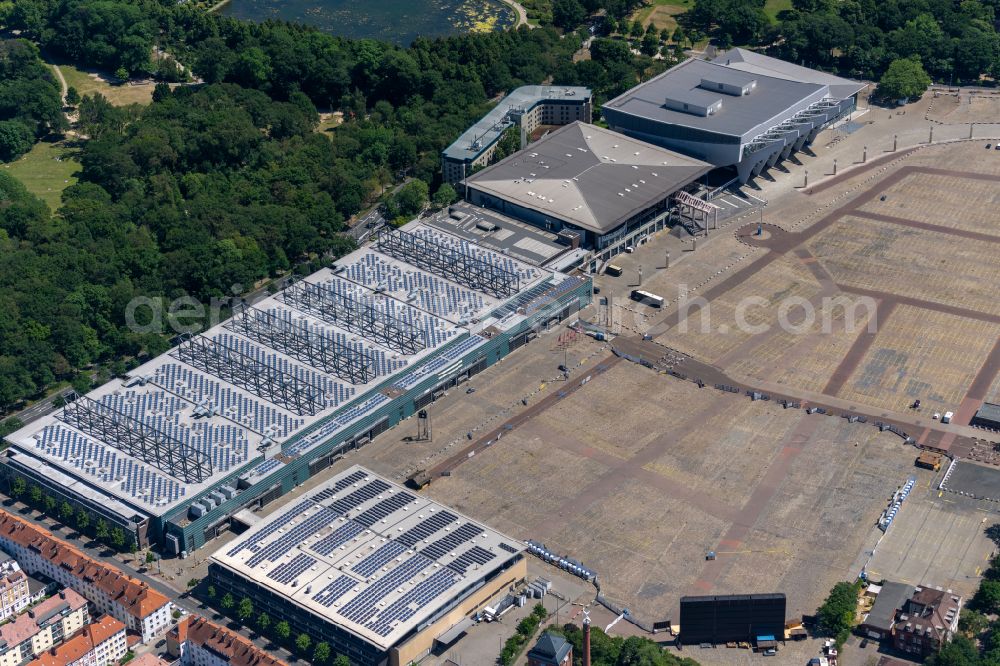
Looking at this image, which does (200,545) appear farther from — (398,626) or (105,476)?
(398,626)

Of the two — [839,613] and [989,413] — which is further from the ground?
[839,613]

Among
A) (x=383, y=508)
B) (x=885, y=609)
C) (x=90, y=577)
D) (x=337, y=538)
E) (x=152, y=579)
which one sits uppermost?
(x=383, y=508)

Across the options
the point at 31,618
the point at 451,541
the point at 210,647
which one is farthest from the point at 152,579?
the point at 451,541

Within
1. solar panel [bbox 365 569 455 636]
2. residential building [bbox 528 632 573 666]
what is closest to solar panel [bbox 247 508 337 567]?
solar panel [bbox 365 569 455 636]

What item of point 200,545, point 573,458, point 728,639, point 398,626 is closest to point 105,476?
point 200,545

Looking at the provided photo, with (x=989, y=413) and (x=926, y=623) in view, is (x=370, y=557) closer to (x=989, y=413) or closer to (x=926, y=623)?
(x=926, y=623)

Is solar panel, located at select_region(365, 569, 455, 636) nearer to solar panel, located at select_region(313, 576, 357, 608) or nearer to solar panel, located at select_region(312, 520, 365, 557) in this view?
solar panel, located at select_region(313, 576, 357, 608)
